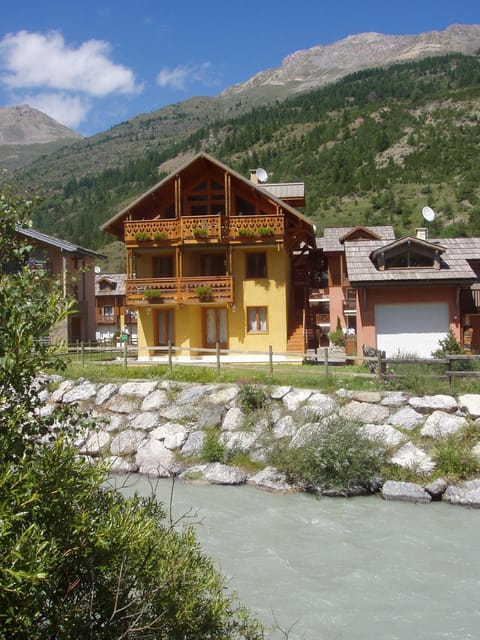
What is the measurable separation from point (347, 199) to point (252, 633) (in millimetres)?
88694

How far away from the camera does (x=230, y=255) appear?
29.2 m

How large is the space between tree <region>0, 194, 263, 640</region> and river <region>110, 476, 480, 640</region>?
13.0ft

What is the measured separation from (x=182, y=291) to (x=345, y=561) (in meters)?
18.7

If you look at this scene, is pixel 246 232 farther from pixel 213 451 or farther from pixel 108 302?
pixel 108 302

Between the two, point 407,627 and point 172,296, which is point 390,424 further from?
point 172,296

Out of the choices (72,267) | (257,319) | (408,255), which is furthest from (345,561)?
(72,267)

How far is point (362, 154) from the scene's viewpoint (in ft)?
339

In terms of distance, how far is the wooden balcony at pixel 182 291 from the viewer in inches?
1123

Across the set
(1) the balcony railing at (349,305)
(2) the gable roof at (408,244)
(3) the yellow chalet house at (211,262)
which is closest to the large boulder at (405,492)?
(2) the gable roof at (408,244)

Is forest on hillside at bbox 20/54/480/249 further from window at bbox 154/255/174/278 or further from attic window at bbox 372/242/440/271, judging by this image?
window at bbox 154/255/174/278

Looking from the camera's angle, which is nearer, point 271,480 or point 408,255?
point 271,480

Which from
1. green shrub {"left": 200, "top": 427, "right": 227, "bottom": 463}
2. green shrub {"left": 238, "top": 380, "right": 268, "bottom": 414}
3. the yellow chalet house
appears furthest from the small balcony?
green shrub {"left": 200, "top": 427, "right": 227, "bottom": 463}

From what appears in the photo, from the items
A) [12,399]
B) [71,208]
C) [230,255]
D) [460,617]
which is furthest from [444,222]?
[71,208]

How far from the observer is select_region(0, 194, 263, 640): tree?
14.5ft
